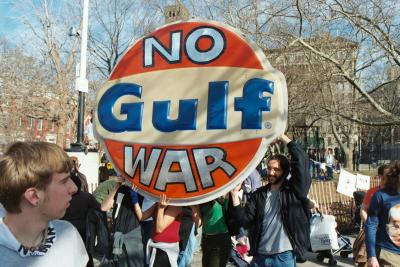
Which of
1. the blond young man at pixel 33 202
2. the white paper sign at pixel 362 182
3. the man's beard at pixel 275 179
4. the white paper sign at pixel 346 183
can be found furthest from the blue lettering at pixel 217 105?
the white paper sign at pixel 362 182

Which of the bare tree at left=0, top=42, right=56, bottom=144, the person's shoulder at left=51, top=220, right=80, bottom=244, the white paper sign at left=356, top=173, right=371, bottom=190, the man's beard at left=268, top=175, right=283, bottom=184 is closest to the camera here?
the person's shoulder at left=51, top=220, right=80, bottom=244

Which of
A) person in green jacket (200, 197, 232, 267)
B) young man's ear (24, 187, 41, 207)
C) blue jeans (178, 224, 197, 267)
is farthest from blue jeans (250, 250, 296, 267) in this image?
young man's ear (24, 187, 41, 207)

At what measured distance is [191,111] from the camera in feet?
8.66

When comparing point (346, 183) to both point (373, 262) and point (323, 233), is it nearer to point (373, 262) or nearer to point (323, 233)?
point (323, 233)

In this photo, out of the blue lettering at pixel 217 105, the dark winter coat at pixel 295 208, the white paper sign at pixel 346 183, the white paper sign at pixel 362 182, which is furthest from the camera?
the white paper sign at pixel 362 182

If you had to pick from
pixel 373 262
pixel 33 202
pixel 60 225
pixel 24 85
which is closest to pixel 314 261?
pixel 373 262

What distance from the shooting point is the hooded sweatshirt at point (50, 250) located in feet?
5.30

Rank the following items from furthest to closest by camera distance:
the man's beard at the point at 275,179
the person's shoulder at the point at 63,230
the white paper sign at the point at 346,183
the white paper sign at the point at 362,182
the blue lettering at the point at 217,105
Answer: the white paper sign at the point at 362,182, the white paper sign at the point at 346,183, the man's beard at the point at 275,179, the blue lettering at the point at 217,105, the person's shoulder at the point at 63,230

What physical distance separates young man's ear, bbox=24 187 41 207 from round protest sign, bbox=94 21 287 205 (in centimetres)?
104

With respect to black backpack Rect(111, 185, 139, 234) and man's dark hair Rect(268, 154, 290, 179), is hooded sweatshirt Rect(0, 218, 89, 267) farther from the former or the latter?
black backpack Rect(111, 185, 139, 234)

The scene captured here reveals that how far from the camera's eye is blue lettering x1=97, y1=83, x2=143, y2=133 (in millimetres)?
2812

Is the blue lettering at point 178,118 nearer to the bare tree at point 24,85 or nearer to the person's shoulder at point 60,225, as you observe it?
the person's shoulder at point 60,225

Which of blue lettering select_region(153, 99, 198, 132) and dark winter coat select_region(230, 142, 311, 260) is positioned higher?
blue lettering select_region(153, 99, 198, 132)

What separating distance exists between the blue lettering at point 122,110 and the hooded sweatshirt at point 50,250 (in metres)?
1.02
